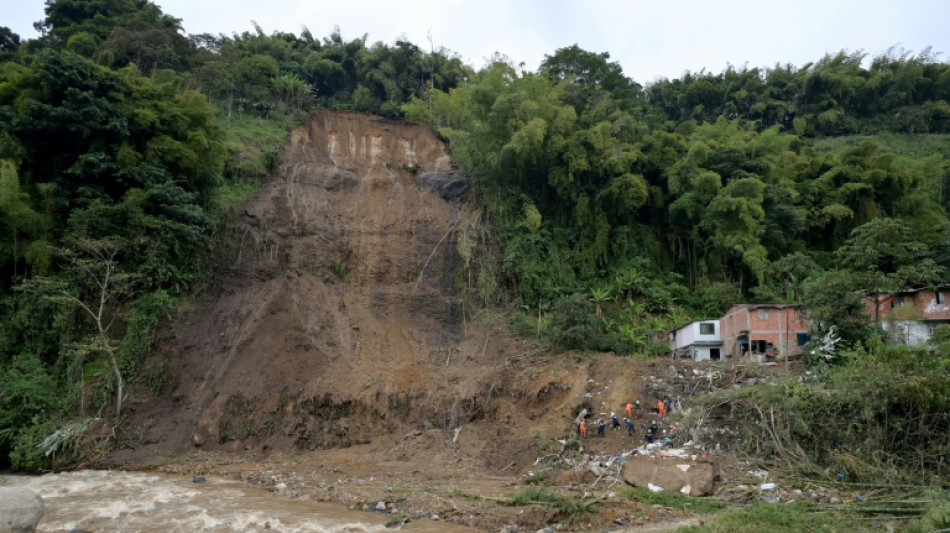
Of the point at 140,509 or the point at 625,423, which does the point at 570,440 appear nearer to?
the point at 625,423

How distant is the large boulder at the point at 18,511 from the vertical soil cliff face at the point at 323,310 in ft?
22.7

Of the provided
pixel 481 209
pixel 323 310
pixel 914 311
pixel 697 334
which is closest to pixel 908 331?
pixel 914 311

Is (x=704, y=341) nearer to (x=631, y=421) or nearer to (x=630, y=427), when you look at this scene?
(x=631, y=421)

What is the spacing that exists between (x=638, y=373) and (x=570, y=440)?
298 centimetres

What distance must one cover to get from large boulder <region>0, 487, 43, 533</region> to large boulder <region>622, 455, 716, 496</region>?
32.5ft

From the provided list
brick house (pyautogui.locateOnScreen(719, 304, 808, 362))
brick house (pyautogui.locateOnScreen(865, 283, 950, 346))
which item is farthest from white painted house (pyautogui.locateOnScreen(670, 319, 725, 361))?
brick house (pyautogui.locateOnScreen(865, 283, 950, 346))

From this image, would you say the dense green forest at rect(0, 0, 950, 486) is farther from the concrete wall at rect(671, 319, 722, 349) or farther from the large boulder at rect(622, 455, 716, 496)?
the large boulder at rect(622, 455, 716, 496)

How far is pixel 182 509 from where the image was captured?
10.7m

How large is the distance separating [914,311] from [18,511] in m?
22.3

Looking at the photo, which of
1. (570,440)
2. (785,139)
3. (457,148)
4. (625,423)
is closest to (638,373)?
(625,423)

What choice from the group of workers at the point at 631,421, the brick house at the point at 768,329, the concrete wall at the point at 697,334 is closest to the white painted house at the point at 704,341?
the concrete wall at the point at 697,334

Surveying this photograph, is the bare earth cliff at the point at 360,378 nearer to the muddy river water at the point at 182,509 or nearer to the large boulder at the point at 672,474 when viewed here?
the muddy river water at the point at 182,509

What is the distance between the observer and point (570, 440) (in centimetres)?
1333

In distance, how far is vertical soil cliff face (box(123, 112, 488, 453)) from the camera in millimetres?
15852
